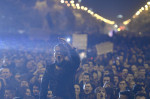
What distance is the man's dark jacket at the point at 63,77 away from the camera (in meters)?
5.09

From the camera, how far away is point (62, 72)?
16.9ft

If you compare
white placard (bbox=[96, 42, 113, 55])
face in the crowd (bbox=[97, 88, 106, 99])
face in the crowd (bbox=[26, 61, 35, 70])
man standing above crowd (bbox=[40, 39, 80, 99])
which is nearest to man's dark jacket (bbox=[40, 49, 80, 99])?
man standing above crowd (bbox=[40, 39, 80, 99])

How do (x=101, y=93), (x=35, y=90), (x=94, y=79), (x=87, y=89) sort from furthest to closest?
(x=94, y=79) < (x=35, y=90) < (x=87, y=89) < (x=101, y=93)

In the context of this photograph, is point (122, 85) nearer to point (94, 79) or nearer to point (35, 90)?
point (94, 79)

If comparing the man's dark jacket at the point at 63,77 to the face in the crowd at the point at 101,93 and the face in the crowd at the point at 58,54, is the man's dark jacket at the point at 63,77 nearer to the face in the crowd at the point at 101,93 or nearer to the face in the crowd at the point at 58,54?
the face in the crowd at the point at 58,54

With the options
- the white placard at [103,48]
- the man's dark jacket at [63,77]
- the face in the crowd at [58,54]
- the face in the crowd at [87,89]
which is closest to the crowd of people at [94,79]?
the face in the crowd at [87,89]

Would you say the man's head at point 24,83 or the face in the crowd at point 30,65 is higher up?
the face in the crowd at point 30,65

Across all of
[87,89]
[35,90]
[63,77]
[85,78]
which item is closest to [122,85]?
[85,78]

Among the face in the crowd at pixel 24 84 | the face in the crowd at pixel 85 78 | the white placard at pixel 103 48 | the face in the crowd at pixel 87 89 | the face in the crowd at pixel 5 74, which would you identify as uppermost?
the white placard at pixel 103 48

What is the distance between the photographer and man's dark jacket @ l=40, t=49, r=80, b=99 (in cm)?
509

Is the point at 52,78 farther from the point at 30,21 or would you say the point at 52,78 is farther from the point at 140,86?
the point at 30,21

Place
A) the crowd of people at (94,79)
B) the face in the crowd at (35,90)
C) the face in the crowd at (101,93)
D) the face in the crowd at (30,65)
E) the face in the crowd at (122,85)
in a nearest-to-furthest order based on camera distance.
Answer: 1. the face in the crowd at (101,93)
2. the crowd of people at (94,79)
3. the face in the crowd at (35,90)
4. the face in the crowd at (122,85)
5. the face in the crowd at (30,65)

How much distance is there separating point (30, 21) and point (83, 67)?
11828mm

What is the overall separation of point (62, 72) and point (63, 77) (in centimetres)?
11
